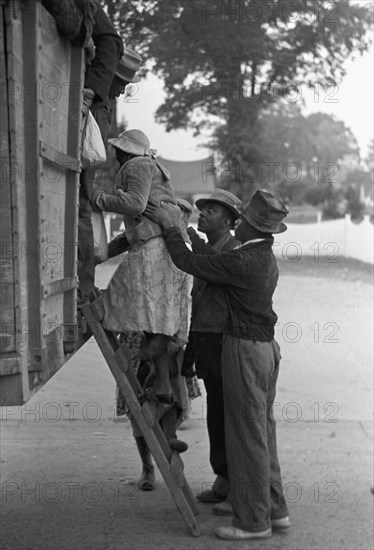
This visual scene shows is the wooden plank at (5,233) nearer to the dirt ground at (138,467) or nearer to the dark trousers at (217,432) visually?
the dirt ground at (138,467)

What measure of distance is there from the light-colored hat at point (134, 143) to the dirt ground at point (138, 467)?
1980 millimetres

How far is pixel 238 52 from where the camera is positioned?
20672 mm

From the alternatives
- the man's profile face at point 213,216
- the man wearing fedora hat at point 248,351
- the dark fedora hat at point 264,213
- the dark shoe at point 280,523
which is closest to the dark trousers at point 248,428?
the man wearing fedora hat at point 248,351

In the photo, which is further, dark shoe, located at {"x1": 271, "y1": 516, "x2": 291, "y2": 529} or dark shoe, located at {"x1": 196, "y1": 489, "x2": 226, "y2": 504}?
dark shoe, located at {"x1": 196, "y1": 489, "x2": 226, "y2": 504}

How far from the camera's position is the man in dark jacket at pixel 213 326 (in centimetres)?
446

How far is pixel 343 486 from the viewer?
5203 millimetres

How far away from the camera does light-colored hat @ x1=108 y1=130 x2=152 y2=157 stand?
14.5 feet

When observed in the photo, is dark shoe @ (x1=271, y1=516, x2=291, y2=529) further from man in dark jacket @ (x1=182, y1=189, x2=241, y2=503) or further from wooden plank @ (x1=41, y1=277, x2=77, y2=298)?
wooden plank @ (x1=41, y1=277, x2=77, y2=298)

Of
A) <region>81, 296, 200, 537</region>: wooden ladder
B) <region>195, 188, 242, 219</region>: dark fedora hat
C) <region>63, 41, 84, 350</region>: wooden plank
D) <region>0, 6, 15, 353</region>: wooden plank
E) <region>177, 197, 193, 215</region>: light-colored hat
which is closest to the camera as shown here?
<region>0, 6, 15, 353</region>: wooden plank

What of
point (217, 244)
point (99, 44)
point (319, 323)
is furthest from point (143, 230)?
point (319, 323)

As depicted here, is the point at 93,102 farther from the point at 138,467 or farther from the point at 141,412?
the point at 138,467

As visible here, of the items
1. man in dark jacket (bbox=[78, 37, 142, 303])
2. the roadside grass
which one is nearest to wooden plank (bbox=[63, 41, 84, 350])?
man in dark jacket (bbox=[78, 37, 142, 303])

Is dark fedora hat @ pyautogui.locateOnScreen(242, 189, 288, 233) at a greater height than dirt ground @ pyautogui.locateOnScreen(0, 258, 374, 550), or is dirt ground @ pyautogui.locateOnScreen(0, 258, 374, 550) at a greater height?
dark fedora hat @ pyautogui.locateOnScreen(242, 189, 288, 233)

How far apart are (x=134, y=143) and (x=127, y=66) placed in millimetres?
405
